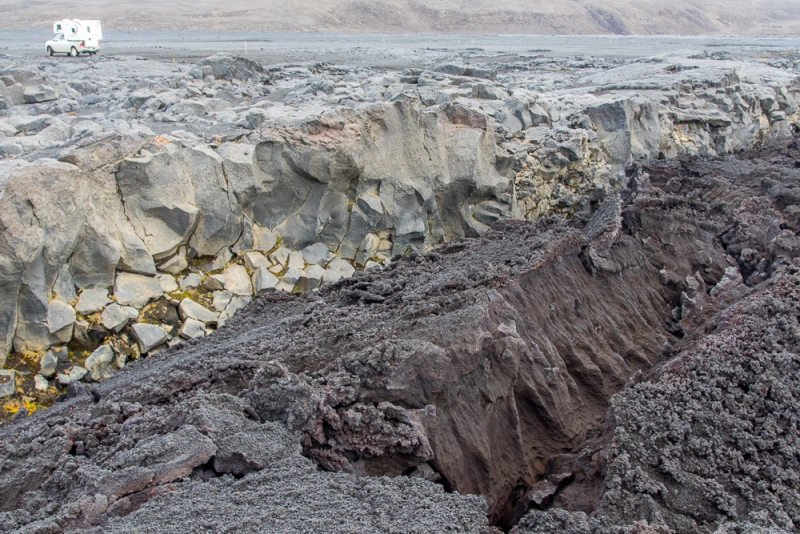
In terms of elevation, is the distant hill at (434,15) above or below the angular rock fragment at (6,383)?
above

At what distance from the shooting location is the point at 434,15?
63.4 meters

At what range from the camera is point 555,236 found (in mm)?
7211

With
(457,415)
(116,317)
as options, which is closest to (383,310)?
(457,415)

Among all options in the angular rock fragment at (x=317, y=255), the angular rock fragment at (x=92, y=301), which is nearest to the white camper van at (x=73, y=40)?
the angular rock fragment at (x=317, y=255)

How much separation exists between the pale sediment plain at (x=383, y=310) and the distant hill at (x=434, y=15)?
4052cm

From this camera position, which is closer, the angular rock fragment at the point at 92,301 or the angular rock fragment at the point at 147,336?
the angular rock fragment at the point at 92,301

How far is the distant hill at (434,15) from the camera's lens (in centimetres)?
4966

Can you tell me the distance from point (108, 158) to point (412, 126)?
195 inches

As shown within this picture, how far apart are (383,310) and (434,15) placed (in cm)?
6381

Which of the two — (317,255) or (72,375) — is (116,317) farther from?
(317,255)

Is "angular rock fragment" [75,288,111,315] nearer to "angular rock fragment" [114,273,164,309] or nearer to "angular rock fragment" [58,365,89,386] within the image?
"angular rock fragment" [114,273,164,309]

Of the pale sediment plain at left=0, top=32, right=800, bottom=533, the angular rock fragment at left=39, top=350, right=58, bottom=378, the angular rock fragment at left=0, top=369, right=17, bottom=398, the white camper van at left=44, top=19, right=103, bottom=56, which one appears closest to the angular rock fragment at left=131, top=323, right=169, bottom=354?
the pale sediment plain at left=0, top=32, right=800, bottom=533

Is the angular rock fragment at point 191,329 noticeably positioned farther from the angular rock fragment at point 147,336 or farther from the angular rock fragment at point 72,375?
the angular rock fragment at point 72,375

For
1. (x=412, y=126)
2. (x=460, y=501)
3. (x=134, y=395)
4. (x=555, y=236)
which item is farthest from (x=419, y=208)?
(x=460, y=501)
